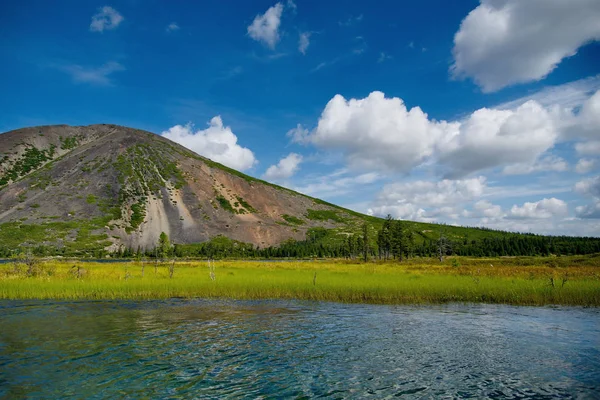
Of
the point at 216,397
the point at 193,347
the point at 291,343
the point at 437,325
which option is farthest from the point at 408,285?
the point at 216,397

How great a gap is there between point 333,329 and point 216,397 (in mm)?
12490

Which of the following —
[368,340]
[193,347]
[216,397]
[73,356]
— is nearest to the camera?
[216,397]

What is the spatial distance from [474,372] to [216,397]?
37.0ft

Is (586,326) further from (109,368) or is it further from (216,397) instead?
(109,368)

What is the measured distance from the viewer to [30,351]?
19.6 m

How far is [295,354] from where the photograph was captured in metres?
19.9

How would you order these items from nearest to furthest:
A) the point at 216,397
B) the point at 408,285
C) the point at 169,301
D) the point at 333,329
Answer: the point at 216,397 → the point at 333,329 → the point at 169,301 → the point at 408,285

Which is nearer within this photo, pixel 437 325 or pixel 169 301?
pixel 437 325

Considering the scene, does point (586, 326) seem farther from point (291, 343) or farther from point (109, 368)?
point (109, 368)

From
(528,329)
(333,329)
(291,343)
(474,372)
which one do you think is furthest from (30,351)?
(528,329)

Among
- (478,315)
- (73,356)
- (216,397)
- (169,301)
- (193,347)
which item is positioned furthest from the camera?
(169,301)

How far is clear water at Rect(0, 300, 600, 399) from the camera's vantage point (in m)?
15.3

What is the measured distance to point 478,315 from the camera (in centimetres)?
3141

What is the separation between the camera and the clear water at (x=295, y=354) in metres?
15.3
